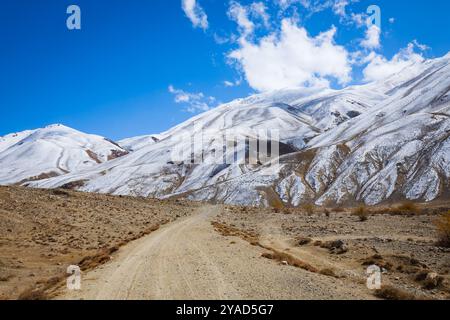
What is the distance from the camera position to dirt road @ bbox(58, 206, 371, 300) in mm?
15094

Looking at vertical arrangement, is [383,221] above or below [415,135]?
below

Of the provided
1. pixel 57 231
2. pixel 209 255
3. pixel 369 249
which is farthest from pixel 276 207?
pixel 209 255

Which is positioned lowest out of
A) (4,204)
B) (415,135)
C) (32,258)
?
(32,258)

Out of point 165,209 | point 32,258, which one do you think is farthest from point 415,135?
point 32,258

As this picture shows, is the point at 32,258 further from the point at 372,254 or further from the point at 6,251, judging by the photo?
the point at 372,254

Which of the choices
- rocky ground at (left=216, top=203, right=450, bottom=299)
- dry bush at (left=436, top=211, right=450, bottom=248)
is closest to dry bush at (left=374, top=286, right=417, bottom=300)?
rocky ground at (left=216, top=203, right=450, bottom=299)

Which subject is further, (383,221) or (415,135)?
(415,135)

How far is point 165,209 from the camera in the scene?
65812 mm

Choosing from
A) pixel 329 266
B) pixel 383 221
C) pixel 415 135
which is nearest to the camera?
pixel 329 266

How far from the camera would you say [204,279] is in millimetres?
17500

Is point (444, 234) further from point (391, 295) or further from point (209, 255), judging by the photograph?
point (391, 295)

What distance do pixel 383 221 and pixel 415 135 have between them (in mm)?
122772

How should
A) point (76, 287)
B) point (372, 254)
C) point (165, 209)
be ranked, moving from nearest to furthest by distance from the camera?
point (76, 287), point (372, 254), point (165, 209)

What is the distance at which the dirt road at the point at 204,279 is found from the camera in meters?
15.1
